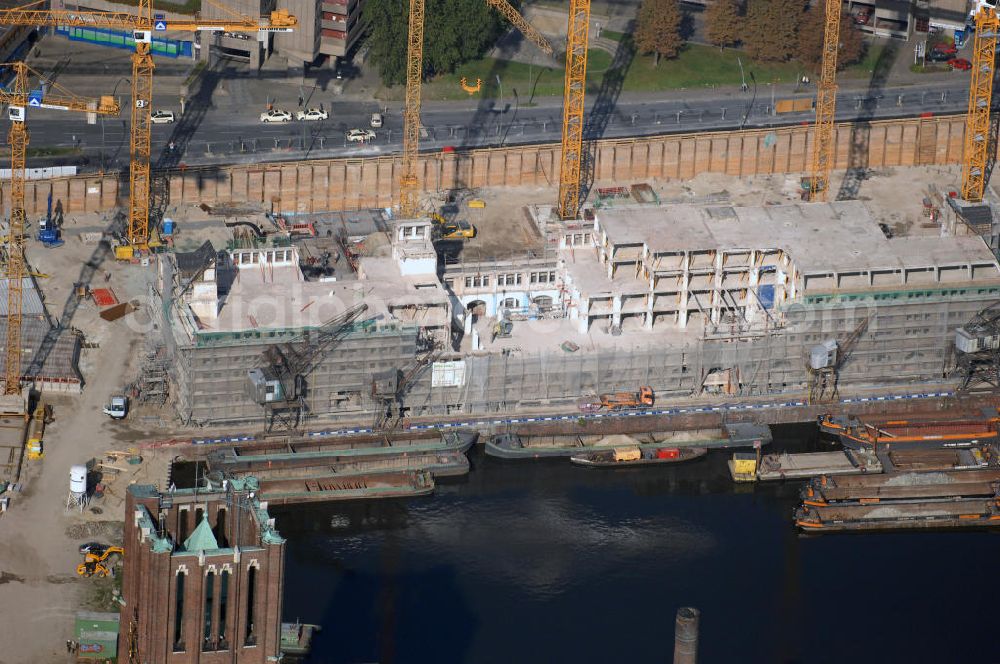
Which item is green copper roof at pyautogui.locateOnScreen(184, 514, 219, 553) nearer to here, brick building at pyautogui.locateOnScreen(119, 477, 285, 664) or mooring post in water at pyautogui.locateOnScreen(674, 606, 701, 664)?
brick building at pyautogui.locateOnScreen(119, 477, 285, 664)

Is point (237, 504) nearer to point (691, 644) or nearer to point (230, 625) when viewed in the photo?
point (230, 625)

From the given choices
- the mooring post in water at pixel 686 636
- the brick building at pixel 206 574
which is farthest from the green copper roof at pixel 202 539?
the mooring post in water at pixel 686 636

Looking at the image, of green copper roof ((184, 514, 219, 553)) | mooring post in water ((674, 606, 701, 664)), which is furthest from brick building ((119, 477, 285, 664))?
mooring post in water ((674, 606, 701, 664))

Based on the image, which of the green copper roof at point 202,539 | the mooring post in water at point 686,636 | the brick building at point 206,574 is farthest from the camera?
the mooring post in water at point 686,636

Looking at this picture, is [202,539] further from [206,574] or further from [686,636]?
[686,636]

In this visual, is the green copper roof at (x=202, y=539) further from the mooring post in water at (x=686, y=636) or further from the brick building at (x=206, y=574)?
the mooring post in water at (x=686, y=636)

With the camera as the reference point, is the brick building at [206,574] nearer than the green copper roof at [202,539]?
Yes

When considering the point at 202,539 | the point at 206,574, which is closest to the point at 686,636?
the point at 206,574
